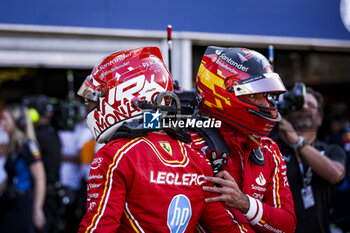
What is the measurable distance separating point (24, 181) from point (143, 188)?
295 cm

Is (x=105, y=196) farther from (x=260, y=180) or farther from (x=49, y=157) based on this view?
(x=49, y=157)

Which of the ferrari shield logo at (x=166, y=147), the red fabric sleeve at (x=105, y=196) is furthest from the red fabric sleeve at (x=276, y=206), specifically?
the red fabric sleeve at (x=105, y=196)

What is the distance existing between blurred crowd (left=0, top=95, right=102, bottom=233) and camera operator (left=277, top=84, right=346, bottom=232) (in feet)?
5.58

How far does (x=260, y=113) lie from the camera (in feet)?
5.95

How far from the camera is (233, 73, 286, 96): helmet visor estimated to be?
5.85 ft

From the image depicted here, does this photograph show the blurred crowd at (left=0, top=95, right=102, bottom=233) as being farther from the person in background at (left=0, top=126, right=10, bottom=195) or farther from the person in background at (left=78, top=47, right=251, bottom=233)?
the person in background at (left=78, top=47, right=251, bottom=233)

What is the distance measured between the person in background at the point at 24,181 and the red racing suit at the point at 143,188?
2717 mm

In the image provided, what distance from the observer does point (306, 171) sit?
2777 millimetres

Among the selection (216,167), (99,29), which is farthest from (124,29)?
(216,167)

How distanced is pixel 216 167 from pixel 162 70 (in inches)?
19.3

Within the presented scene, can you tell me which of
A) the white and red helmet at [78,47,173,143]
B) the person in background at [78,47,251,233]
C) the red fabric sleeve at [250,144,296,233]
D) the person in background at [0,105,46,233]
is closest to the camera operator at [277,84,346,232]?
the red fabric sleeve at [250,144,296,233]

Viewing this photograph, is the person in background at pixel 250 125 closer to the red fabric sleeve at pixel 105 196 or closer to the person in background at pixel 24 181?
the red fabric sleeve at pixel 105 196

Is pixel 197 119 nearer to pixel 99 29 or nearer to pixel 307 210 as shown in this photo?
pixel 307 210

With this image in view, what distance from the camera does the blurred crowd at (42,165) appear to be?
3887 mm
